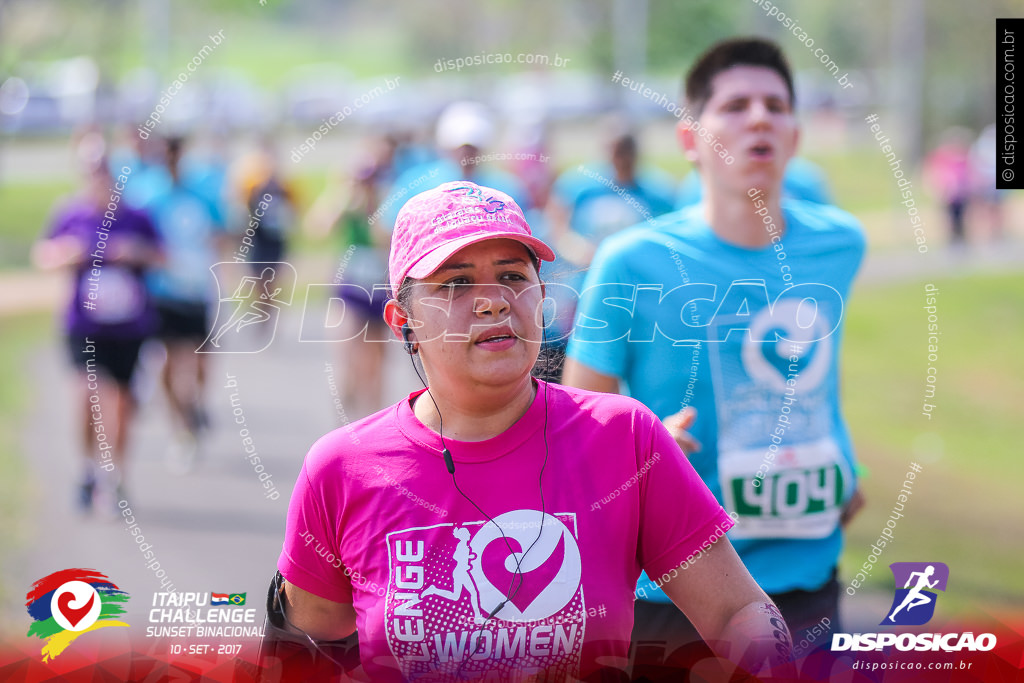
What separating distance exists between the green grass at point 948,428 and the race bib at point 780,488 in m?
1.87

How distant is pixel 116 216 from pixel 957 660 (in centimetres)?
559

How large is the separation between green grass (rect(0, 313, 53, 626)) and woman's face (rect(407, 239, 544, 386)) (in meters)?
3.52

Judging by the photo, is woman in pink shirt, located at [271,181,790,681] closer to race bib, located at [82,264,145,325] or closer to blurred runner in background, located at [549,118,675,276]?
blurred runner in background, located at [549,118,675,276]

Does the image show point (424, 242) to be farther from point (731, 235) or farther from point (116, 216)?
point (116, 216)

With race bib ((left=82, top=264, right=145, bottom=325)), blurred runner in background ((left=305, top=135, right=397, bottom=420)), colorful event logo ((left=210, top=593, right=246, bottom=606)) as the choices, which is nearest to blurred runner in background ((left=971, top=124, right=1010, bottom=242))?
blurred runner in background ((left=305, top=135, right=397, bottom=420))

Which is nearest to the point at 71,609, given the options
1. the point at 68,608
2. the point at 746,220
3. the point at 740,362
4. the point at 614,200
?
the point at 68,608

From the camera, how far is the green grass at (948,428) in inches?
236

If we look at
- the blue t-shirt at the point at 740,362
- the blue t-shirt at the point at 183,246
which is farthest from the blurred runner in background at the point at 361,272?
the blue t-shirt at the point at 740,362

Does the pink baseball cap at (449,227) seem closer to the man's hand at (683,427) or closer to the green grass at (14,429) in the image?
the man's hand at (683,427)

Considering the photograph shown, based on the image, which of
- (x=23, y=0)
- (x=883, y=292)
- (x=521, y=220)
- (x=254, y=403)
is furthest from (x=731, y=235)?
(x=23, y=0)

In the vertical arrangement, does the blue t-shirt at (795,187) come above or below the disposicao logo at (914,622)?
above

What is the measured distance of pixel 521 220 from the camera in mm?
2080

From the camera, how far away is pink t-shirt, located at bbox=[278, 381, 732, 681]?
2037mm

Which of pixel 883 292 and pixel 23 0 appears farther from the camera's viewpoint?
pixel 23 0
